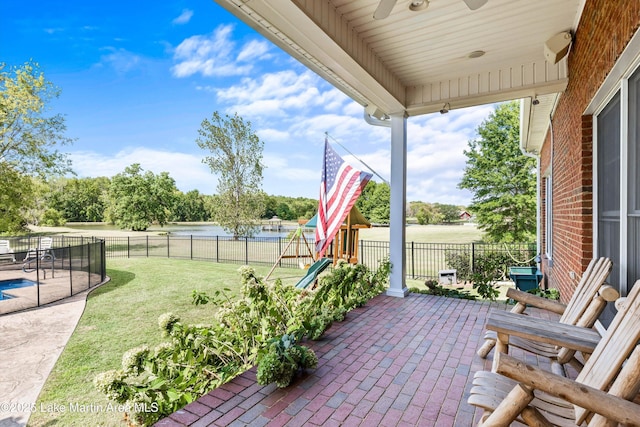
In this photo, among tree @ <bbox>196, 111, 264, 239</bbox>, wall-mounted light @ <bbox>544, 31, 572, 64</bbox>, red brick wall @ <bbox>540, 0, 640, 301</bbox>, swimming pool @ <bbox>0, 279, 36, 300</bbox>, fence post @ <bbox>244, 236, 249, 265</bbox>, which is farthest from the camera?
tree @ <bbox>196, 111, 264, 239</bbox>

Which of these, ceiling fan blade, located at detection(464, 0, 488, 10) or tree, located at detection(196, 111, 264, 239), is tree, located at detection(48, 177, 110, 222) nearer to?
tree, located at detection(196, 111, 264, 239)

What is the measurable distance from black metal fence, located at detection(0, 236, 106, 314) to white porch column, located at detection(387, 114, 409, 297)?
259 inches

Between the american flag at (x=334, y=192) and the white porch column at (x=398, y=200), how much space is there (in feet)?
2.71

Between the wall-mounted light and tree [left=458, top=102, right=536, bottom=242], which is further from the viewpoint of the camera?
tree [left=458, top=102, right=536, bottom=242]

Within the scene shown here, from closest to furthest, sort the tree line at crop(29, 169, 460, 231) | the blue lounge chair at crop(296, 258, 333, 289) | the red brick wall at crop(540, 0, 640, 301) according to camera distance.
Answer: the red brick wall at crop(540, 0, 640, 301)
the blue lounge chair at crop(296, 258, 333, 289)
the tree line at crop(29, 169, 460, 231)

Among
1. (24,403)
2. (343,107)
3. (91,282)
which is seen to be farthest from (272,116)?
(24,403)

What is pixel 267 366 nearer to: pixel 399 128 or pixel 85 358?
pixel 85 358

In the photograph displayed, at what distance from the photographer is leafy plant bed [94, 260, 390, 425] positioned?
2012mm

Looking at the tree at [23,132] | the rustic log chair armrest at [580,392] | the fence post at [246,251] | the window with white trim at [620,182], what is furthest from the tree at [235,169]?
the rustic log chair armrest at [580,392]

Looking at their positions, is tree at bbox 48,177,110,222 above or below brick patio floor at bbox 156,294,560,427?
above

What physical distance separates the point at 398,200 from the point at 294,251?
9762 mm

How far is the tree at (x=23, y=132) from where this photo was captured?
1329 centimetres

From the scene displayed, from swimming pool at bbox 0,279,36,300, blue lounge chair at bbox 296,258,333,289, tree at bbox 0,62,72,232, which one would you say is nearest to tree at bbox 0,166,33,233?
tree at bbox 0,62,72,232

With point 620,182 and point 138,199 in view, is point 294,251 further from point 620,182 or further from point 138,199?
point 138,199
